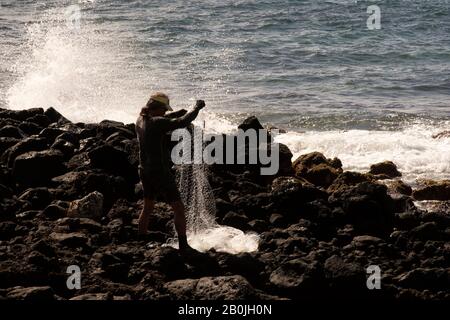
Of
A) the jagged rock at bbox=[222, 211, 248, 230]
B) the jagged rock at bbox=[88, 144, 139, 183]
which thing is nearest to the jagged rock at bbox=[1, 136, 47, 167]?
the jagged rock at bbox=[88, 144, 139, 183]

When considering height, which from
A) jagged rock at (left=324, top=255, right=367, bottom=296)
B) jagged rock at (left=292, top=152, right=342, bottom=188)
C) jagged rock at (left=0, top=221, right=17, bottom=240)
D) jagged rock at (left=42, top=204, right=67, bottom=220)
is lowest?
jagged rock at (left=292, top=152, right=342, bottom=188)

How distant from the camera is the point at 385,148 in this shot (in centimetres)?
1567

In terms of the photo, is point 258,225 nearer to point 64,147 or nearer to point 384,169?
point 64,147

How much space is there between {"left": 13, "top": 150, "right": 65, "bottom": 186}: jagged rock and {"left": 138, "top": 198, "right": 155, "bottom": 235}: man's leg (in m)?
2.57

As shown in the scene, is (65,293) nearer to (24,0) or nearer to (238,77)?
(238,77)

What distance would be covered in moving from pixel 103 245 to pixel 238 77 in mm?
15327

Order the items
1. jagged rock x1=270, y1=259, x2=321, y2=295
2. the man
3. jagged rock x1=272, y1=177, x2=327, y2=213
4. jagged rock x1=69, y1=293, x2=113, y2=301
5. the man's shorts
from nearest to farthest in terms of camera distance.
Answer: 1. jagged rock x1=69, y1=293, x2=113, y2=301
2. jagged rock x1=270, y1=259, x2=321, y2=295
3. the man
4. the man's shorts
5. jagged rock x1=272, y1=177, x2=327, y2=213

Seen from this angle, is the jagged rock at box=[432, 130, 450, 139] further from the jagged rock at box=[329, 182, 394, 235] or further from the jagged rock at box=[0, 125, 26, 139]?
the jagged rock at box=[0, 125, 26, 139]

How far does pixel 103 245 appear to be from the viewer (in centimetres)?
823

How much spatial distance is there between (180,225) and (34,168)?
335 centimetres

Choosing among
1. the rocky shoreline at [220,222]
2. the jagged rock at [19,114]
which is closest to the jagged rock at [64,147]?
the rocky shoreline at [220,222]

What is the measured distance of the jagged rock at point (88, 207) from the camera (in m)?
9.03

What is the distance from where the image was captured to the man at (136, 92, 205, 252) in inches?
314
